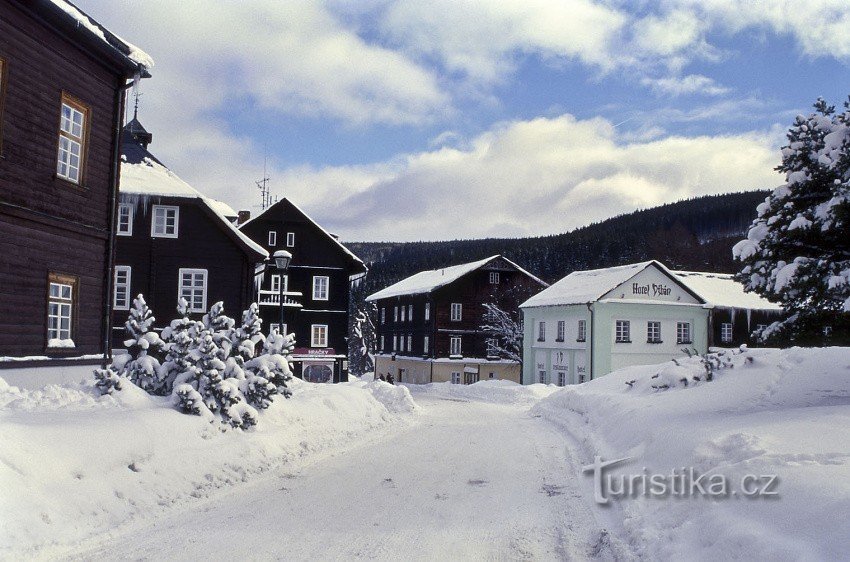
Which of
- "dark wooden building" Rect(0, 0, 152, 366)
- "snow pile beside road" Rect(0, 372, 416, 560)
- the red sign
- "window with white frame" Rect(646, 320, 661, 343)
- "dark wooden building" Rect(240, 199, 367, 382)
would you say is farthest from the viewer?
"dark wooden building" Rect(240, 199, 367, 382)

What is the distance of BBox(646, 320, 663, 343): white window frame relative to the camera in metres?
42.9

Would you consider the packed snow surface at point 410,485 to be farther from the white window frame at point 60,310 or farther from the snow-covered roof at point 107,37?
the snow-covered roof at point 107,37

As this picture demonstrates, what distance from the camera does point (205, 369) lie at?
40.5ft

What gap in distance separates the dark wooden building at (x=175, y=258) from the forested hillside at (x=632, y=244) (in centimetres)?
7112

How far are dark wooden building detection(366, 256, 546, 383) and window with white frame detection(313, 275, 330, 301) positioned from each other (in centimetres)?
1281

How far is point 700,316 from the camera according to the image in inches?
1743

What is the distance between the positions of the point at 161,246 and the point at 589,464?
856 inches

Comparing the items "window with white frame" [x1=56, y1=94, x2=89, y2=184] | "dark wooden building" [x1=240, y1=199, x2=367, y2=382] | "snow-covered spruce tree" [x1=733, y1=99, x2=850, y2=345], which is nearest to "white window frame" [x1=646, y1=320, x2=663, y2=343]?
"dark wooden building" [x1=240, y1=199, x2=367, y2=382]

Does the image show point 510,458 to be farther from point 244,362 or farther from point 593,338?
point 593,338

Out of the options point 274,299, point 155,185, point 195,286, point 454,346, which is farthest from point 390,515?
point 454,346

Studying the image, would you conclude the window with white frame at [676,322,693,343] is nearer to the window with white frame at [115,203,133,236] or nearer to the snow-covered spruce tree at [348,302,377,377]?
the window with white frame at [115,203,133,236]

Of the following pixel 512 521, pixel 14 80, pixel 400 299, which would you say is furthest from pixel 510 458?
pixel 400 299

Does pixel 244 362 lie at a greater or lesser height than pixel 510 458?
greater

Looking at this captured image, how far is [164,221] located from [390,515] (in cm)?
2345
